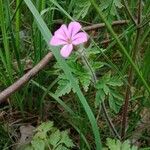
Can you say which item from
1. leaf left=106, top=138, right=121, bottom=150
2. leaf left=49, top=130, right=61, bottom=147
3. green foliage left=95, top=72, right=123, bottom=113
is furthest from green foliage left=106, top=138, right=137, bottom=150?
leaf left=49, top=130, right=61, bottom=147

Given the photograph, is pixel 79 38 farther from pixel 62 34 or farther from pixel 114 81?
pixel 114 81

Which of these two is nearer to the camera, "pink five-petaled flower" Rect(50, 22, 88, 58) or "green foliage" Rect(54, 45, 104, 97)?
"pink five-petaled flower" Rect(50, 22, 88, 58)

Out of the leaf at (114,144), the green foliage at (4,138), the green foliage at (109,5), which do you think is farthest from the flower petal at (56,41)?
the green foliage at (4,138)

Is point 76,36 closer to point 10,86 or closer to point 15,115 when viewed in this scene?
point 10,86

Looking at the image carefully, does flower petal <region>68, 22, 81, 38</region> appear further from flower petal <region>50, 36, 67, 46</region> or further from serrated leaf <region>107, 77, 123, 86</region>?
serrated leaf <region>107, 77, 123, 86</region>

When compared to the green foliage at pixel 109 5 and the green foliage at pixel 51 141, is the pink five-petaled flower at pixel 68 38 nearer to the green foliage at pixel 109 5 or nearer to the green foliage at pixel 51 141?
the green foliage at pixel 109 5

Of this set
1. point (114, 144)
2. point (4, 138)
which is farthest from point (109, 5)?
point (4, 138)

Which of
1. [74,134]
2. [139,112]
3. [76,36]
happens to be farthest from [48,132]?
[76,36]
